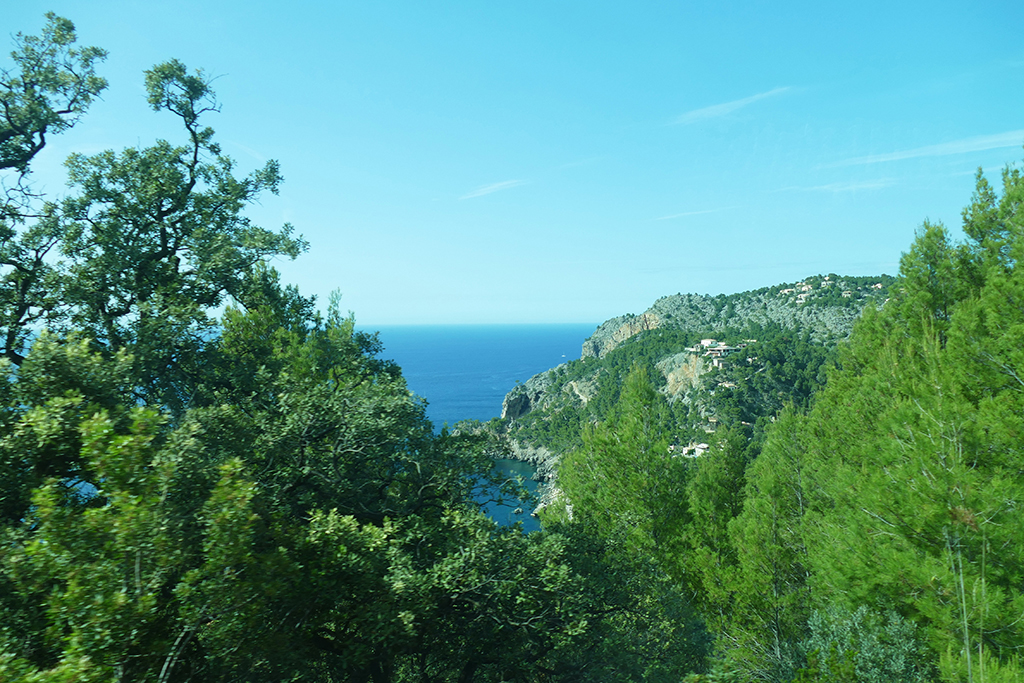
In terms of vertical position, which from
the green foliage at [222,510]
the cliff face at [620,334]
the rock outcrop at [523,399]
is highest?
the green foliage at [222,510]

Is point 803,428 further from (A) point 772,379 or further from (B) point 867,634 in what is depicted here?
(A) point 772,379

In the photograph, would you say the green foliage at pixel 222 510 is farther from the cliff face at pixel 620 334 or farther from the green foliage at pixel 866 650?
the cliff face at pixel 620 334

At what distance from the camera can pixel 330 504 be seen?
8695 millimetres

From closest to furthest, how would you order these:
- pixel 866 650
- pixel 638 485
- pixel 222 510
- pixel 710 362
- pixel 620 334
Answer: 1. pixel 222 510
2. pixel 866 650
3. pixel 638 485
4. pixel 710 362
5. pixel 620 334

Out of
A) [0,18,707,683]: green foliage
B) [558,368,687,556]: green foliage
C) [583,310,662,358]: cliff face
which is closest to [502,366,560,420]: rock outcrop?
[583,310,662,358]: cliff face

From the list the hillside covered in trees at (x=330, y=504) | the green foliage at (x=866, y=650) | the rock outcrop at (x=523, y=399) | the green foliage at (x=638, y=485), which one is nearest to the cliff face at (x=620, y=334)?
the rock outcrop at (x=523, y=399)

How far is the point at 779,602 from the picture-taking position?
16.6 metres

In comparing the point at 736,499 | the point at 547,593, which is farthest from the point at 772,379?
the point at 547,593

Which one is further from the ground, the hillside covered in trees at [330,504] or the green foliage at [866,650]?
the hillside covered in trees at [330,504]

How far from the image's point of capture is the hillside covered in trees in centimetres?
511

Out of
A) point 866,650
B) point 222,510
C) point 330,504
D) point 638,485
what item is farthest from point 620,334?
point 222,510

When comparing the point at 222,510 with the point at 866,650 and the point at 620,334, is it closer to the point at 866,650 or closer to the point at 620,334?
the point at 866,650

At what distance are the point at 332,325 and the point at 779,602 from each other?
1878 cm

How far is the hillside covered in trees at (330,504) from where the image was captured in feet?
16.8
